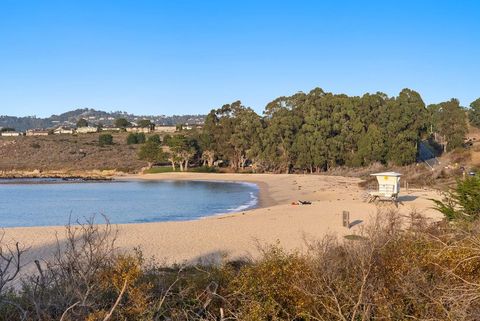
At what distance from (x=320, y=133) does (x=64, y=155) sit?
43.0m

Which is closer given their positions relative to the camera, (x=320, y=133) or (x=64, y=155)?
(x=320, y=133)

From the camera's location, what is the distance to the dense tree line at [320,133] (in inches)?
2271

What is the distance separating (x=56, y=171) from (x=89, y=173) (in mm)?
6301

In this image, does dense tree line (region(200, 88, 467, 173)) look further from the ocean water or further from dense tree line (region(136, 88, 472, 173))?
the ocean water

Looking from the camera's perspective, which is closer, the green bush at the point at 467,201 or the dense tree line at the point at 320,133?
the green bush at the point at 467,201

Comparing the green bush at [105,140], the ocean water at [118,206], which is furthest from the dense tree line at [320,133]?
the green bush at [105,140]

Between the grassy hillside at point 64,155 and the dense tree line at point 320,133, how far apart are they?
12097 millimetres

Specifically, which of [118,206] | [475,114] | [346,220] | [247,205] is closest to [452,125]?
[475,114]

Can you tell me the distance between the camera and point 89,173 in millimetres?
72250

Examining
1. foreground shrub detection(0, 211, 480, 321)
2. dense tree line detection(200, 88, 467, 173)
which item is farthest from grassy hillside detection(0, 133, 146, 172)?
foreground shrub detection(0, 211, 480, 321)

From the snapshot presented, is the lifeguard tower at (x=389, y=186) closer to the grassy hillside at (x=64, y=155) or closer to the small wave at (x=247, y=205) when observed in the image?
the small wave at (x=247, y=205)

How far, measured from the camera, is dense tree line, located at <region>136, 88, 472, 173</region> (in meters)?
57.7

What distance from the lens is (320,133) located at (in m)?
61.2

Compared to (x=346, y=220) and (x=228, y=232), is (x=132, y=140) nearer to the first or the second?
(x=228, y=232)
